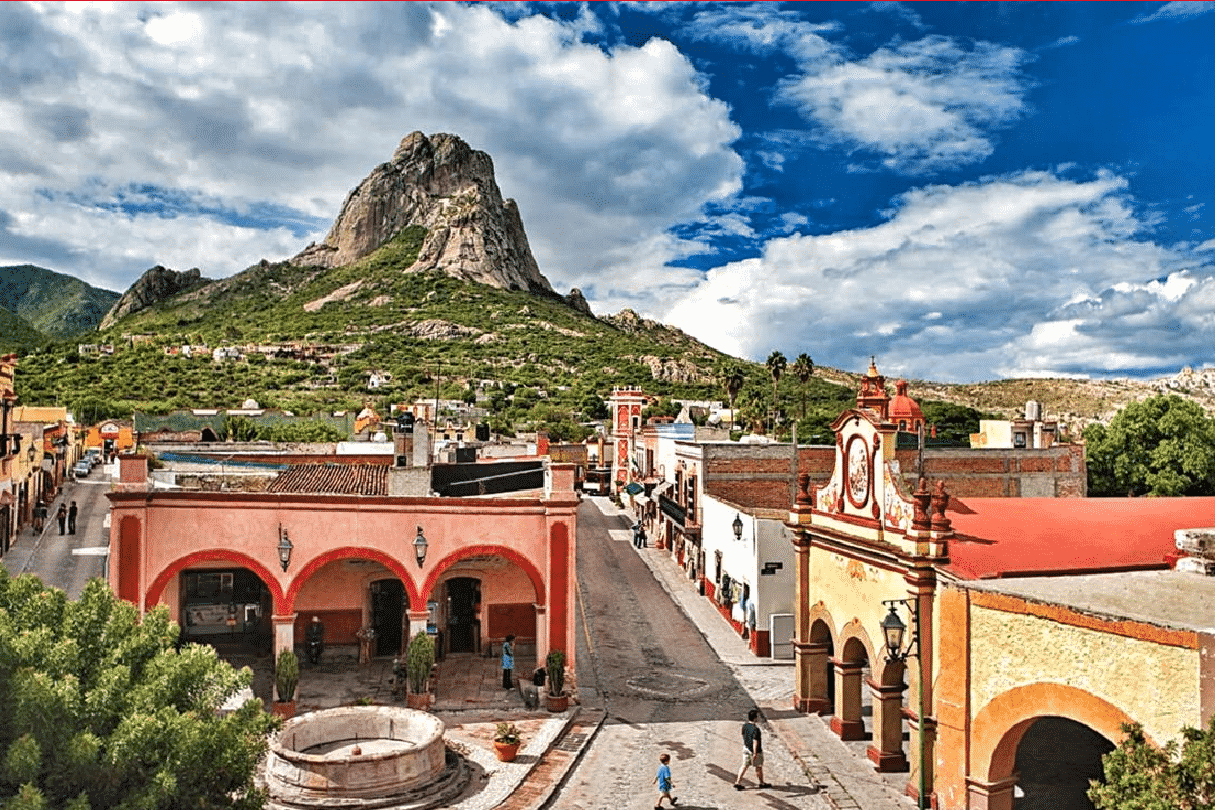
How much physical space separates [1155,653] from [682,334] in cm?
15812

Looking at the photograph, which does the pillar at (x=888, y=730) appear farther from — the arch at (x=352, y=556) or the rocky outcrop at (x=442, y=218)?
the rocky outcrop at (x=442, y=218)

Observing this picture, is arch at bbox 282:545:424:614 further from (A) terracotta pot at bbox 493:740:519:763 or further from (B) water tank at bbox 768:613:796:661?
(B) water tank at bbox 768:613:796:661

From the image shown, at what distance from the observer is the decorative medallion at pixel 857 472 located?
18688 millimetres

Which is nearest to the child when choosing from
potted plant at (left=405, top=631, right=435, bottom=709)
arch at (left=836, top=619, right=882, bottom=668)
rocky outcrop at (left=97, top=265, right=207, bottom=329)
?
arch at (left=836, top=619, right=882, bottom=668)

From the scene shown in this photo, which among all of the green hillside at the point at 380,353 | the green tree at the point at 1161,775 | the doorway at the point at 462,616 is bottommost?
the doorway at the point at 462,616

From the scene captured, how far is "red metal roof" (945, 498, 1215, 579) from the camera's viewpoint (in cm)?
1585

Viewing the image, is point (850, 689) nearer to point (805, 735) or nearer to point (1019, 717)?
point (805, 735)

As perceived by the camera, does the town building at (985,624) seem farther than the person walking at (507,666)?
No

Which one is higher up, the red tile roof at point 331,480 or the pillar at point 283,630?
the red tile roof at point 331,480

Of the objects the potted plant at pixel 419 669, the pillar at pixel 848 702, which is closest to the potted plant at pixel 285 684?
the potted plant at pixel 419 669

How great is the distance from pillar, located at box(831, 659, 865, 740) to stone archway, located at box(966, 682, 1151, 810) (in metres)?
4.79

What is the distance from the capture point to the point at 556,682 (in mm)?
20781

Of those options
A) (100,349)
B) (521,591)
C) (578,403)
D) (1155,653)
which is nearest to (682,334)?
(578,403)

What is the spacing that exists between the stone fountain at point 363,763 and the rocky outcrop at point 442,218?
130881 mm
